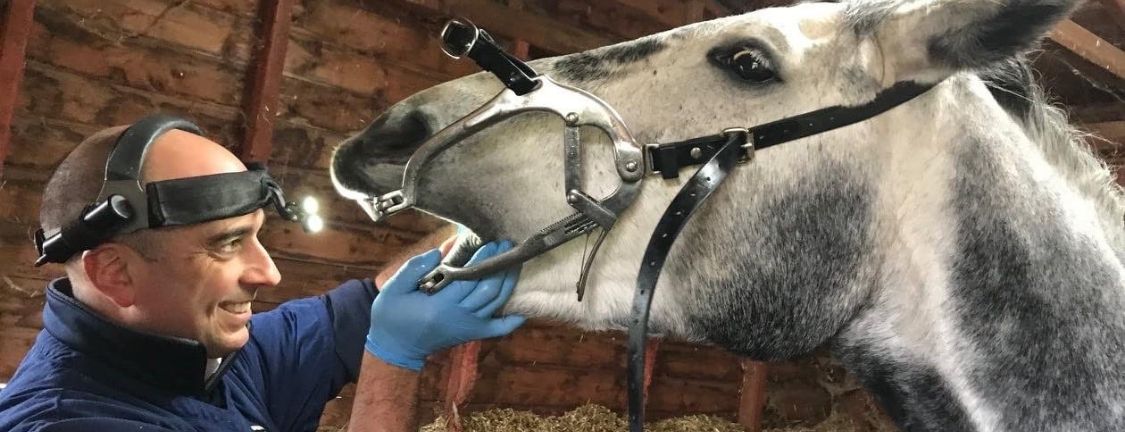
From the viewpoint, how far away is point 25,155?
122 inches

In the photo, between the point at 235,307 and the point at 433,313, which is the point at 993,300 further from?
the point at 235,307

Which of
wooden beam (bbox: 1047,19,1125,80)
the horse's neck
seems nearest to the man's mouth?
the horse's neck

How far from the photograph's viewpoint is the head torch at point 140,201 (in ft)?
4.16

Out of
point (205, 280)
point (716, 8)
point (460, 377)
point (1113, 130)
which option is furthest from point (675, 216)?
point (716, 8)

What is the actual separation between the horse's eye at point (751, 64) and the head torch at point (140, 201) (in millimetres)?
906

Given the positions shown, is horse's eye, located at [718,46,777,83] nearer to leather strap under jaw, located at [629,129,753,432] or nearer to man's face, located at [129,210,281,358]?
leather strap under jaw, located at [629,129,753,432]

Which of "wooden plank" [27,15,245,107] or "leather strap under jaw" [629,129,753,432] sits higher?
"wooden plank" [27,15,245,107]

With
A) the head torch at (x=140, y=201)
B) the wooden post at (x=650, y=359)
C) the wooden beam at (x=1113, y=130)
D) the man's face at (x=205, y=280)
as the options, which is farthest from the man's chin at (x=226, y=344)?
the wooden beam at (x=1113, y=130)

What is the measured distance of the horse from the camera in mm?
1304

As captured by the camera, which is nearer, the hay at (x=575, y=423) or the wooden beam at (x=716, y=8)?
the hay at (x=575, y=423)

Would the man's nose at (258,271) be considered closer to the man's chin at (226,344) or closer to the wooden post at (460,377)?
the man's chin at (226,344)

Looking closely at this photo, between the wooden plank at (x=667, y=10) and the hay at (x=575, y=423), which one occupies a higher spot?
the wooden plank at (x=667, y=10)

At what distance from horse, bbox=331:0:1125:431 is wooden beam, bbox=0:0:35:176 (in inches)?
89.6

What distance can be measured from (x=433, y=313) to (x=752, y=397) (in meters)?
4.85
